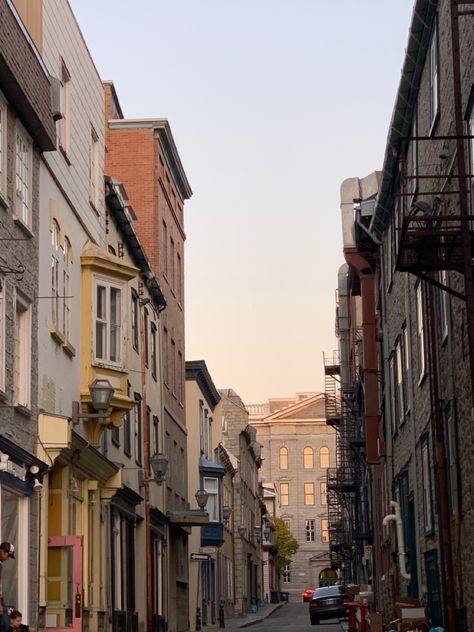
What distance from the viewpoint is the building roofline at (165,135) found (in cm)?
4016

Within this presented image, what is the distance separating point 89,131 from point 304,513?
11118 centimetres

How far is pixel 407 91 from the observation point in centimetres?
2289

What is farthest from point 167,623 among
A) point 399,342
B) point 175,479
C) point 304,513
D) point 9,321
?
point 304,513

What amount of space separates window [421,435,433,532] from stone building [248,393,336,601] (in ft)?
364

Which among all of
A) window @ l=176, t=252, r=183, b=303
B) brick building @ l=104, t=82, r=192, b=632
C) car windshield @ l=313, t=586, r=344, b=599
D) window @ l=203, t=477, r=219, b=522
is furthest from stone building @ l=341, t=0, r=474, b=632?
window @ l=203, t=477, r=219, b=522

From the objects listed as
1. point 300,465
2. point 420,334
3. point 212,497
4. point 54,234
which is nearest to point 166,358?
point 212,497

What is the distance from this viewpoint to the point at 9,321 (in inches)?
732

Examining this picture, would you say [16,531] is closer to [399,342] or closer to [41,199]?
[41,199]


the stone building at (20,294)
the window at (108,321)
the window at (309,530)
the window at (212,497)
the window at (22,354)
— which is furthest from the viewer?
the window at (309,530)

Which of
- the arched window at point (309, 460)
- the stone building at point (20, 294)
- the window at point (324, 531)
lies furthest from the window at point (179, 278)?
the arched window at point (309, 460)

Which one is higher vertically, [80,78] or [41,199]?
[80,78]

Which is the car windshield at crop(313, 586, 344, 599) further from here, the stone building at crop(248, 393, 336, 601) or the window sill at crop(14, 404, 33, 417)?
the stone building at crop(248, 393, 336, 601)

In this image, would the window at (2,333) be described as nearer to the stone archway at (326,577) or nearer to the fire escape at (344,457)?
the fire escape at (344,457)

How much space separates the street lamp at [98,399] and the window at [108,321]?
1863 millimetres
